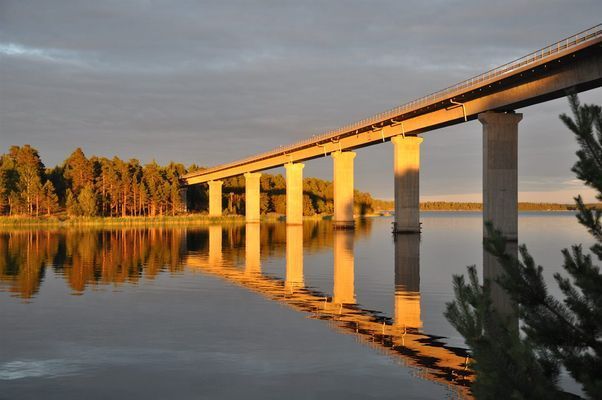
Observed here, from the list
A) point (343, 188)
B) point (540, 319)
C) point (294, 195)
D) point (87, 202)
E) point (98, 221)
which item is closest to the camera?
point (540, 319)

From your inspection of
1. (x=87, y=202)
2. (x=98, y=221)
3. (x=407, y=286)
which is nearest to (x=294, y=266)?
(x=407, y=286)

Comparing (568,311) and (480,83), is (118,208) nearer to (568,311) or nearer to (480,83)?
(480,83)

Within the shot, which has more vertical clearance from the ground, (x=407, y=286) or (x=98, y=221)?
(x=98, y=221)

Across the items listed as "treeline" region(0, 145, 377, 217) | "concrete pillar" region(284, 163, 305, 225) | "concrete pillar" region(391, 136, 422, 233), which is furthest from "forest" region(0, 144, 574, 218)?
"concrete pillar" region(391, 136, 422, 233)

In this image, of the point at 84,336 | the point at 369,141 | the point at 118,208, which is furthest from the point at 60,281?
the point at 118,208

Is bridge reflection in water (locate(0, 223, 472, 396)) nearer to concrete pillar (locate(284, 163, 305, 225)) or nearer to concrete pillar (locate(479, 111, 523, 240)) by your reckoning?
concrete pillar (locate(479, 111, 523, 240))

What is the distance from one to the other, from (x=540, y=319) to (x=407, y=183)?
6949cm

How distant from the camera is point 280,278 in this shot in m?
35.9

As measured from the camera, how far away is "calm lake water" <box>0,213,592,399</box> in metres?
14.7

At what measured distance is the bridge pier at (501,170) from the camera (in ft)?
177

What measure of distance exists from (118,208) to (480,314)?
15167 centimetres

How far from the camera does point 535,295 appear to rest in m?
7.52

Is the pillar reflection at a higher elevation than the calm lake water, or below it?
higher

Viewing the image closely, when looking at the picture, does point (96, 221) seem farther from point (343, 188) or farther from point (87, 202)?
point (343, 188)
